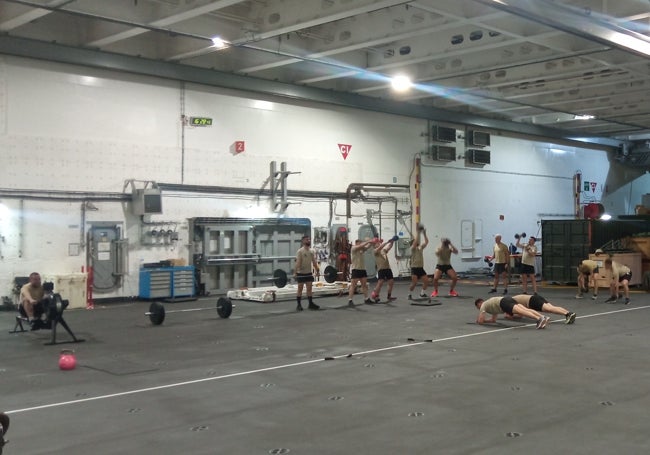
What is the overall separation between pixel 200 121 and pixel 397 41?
5227 mm

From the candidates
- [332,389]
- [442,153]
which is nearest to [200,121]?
[442,153]

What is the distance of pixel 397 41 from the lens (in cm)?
1616

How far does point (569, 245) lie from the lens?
765 inches

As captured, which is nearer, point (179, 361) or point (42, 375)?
point (42, 375)

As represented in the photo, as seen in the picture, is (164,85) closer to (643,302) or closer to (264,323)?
(264,323)

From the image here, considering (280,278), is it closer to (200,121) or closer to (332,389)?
(200,121)

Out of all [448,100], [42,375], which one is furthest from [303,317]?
[448,100]

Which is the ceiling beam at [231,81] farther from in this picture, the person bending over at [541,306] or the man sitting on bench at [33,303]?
the person bending over at [541,306]

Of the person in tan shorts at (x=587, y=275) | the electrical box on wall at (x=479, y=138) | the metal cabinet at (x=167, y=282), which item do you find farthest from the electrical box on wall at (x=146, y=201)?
the electrical box on wall at (x=479, y=138)

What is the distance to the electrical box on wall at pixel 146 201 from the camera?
49.1 feet

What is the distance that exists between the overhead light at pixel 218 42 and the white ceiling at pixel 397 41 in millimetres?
244

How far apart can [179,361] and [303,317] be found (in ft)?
14.7

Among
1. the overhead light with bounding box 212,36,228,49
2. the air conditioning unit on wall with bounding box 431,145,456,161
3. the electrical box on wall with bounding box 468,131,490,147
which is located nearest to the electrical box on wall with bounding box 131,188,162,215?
the overhead light with bounding box 212,36,228,49

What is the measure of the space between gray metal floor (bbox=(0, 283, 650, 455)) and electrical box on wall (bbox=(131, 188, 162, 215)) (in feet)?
13.4
